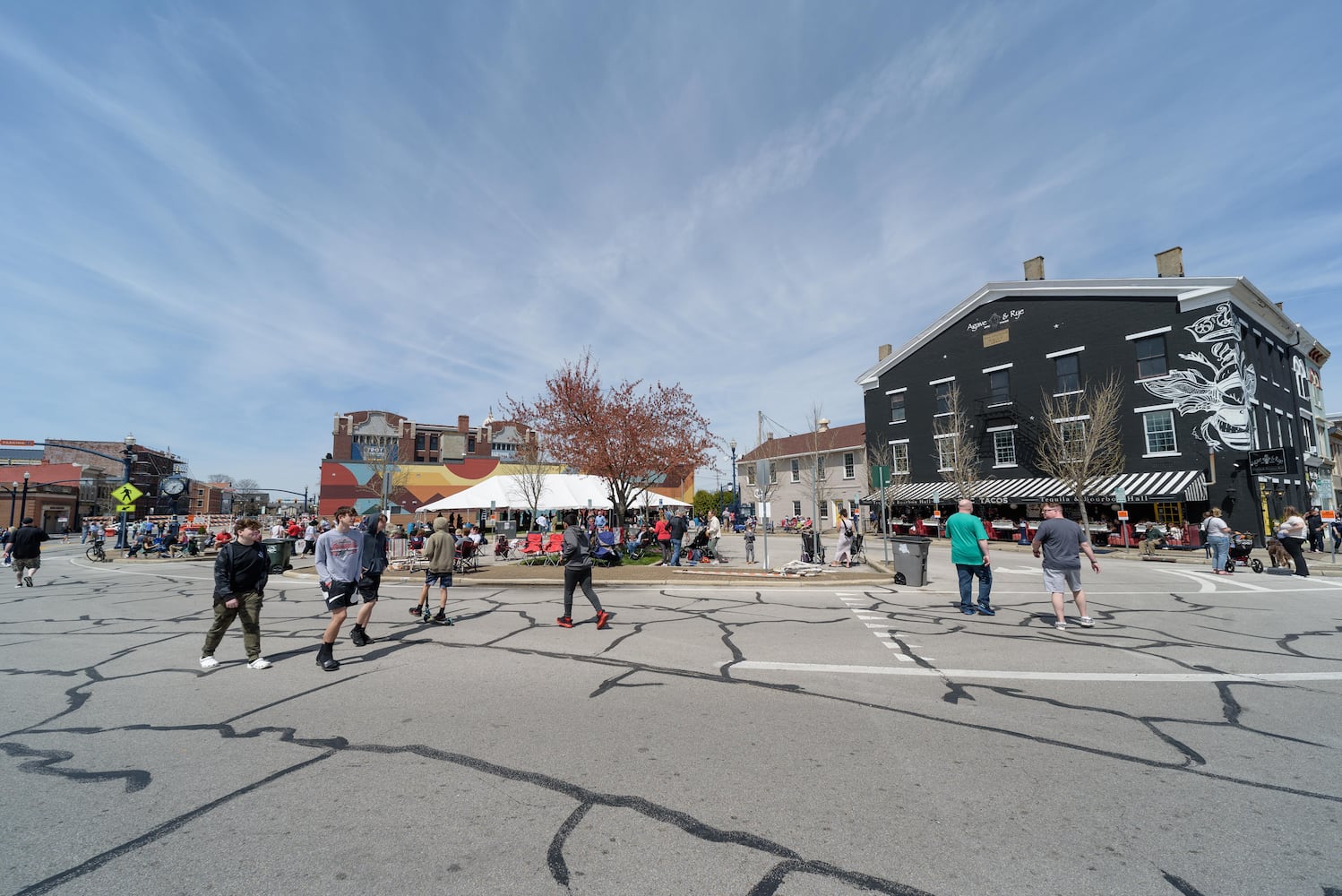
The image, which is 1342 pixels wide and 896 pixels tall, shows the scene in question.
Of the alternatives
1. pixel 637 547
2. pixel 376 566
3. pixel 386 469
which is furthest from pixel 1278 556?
pixel 386 469

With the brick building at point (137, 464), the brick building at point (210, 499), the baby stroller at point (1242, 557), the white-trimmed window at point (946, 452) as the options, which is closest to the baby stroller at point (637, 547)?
the baby stroller at point (1242, 557)

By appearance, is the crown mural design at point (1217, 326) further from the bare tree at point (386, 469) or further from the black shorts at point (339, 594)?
the bare tree at point (386, 469)

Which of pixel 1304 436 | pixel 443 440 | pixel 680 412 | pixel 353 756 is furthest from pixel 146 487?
pixel 1304 436

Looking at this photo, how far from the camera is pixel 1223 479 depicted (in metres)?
25.2

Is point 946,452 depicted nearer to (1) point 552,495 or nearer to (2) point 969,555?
(1) point 552,495

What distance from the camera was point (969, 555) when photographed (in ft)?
30.7

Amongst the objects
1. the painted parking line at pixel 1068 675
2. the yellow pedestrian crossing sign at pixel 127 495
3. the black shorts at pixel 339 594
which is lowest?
the painted parking line at pixel 1068 675

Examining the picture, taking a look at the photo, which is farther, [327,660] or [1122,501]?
[1122,501]

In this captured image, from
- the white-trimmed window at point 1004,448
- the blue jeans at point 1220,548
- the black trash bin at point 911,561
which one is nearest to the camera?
the black trash bin at point 911,561

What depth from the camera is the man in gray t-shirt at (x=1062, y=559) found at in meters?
8.19

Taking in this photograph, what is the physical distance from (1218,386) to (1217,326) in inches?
107

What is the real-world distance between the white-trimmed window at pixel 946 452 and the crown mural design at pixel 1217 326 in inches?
476

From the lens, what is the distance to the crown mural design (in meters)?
25.9

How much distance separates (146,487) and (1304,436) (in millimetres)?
128662
